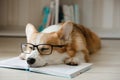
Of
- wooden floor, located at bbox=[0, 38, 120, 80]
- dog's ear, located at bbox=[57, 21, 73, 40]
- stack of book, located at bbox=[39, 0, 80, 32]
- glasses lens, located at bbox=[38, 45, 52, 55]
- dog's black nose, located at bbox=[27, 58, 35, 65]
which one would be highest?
Answer: stack of book, located at bbox=[39, 0, 80, 32]

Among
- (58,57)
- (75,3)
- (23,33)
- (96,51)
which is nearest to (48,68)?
(58,57)

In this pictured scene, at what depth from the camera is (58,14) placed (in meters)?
3.23

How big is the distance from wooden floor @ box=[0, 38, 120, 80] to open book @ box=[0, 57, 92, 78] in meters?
0.02

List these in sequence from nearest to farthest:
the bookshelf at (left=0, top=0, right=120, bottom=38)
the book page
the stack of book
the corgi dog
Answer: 1. the book page
2. the corgi dog
3. the stack of book
4. the bookshelf at (left=0, top=0, right=120, bottom=38)

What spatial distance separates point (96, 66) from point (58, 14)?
151cm

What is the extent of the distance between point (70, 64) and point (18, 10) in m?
1.95

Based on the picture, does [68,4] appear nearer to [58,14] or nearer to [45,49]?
[58,14]

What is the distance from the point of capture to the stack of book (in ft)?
10.5

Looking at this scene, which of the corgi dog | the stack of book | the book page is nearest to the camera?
the book page

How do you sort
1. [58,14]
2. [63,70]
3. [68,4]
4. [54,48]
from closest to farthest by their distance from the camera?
[63,70] < [54,48] < [58,14] < [68,4]

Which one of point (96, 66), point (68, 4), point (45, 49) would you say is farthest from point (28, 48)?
point (68, 4)

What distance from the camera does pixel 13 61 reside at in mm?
1767

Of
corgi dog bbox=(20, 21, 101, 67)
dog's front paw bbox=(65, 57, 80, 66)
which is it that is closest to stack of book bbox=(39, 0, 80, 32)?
corgi dog bbox=(20, 21, 101, 67)

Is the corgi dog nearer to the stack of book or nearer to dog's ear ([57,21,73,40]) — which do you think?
dog's ear ([57,21,73,40])
